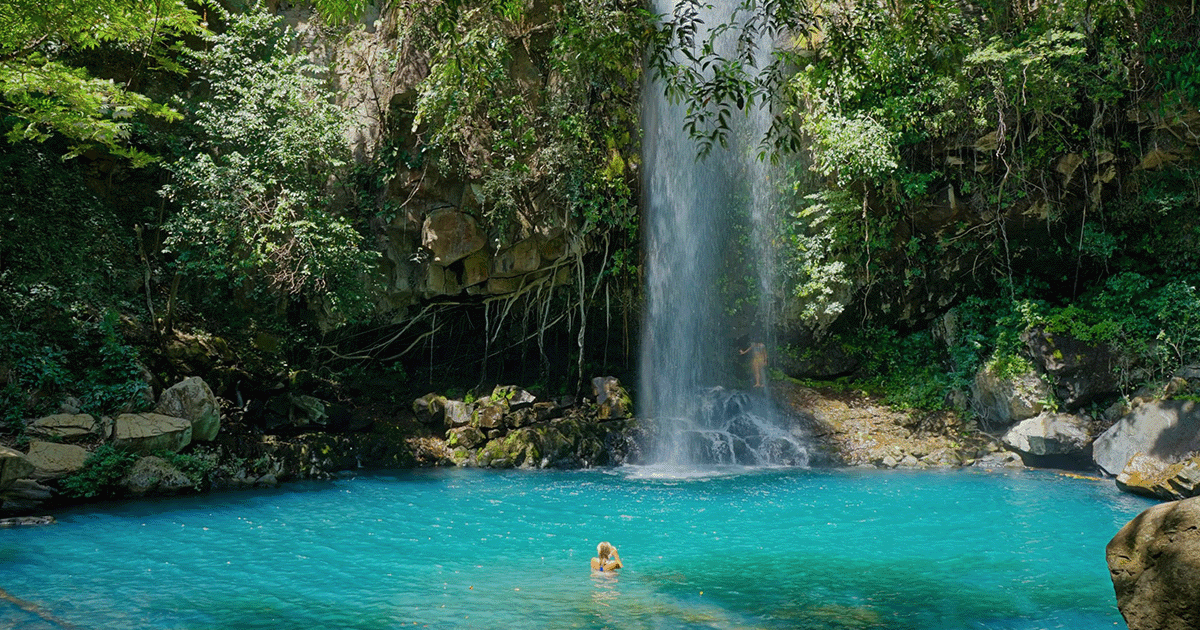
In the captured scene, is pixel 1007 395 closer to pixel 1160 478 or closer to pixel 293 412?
pixel 1160 478

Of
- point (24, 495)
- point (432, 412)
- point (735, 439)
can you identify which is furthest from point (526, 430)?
point (24, 495)

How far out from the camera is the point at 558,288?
14031 mm

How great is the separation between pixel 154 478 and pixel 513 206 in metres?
5.99

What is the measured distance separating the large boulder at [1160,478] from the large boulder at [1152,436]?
0.24 m

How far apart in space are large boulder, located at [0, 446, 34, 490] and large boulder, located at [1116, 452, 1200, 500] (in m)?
11.8

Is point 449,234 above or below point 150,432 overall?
above

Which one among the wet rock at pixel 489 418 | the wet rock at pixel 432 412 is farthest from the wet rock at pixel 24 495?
the wet rock at pixel 489 418

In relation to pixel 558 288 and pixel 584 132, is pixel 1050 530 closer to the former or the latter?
pixel 584 132

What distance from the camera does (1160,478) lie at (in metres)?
8.58

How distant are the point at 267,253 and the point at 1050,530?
33.4 ft

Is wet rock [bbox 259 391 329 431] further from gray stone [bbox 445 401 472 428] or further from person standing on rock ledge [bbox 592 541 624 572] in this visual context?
person standing on rock ledge [bbox 592 541 624 572]

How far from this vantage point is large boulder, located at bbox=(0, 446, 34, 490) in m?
7.57

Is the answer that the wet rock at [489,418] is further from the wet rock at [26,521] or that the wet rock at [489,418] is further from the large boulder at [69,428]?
the wet rock at [26,521]

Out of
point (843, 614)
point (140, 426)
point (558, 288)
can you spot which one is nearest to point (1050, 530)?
point (843, 614)
